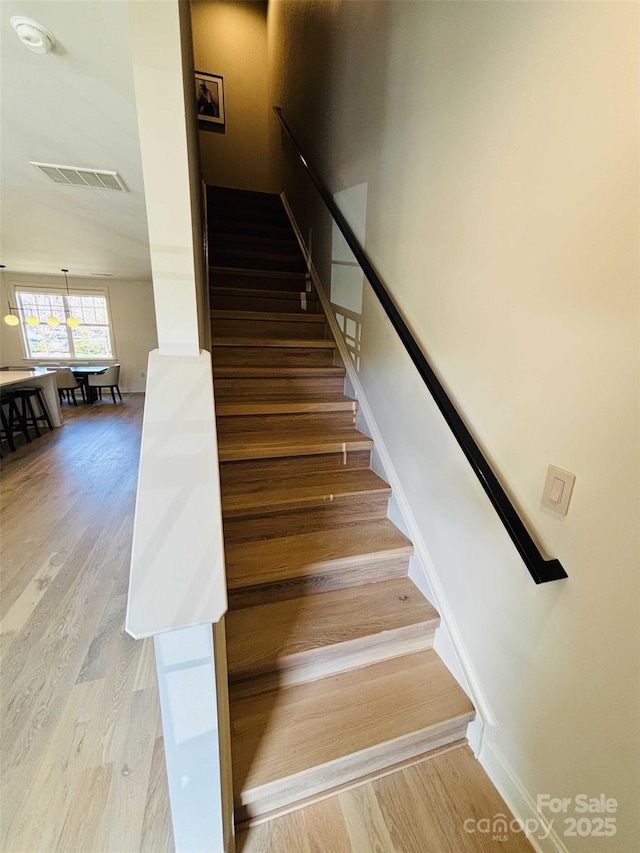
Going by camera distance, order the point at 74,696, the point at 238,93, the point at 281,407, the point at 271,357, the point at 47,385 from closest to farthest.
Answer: the point at 74,696
the point at 281,407
the point at 271,357
the point at 238,93
the point at 47,385

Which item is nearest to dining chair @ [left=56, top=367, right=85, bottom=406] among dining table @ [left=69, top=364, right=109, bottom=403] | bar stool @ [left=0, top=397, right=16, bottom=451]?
dining table @ [left=69, top=364, right=109, bottom=403]

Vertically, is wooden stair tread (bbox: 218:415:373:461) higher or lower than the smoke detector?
lower

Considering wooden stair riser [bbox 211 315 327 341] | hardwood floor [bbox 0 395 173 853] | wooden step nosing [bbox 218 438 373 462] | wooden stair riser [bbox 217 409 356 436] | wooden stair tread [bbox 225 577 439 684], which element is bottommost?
hardwood floor [bbox 0 395 173 853]

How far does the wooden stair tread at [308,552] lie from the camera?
144 cm

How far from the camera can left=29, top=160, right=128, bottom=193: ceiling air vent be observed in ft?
9.68

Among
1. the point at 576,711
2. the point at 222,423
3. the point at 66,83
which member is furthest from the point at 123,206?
the point at 576,711

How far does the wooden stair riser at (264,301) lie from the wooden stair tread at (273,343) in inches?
18.2

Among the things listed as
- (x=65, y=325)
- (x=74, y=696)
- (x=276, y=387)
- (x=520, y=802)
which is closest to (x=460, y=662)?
(x=520, y=802)

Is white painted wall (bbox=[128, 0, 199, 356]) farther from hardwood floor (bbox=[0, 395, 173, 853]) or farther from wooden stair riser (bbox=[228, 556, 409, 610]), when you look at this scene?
hardwood floor (bbox=[0, 395, 173, 853])

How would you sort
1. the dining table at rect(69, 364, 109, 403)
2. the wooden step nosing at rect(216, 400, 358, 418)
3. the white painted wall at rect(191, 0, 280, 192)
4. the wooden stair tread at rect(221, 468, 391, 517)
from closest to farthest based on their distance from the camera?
the wooden stair tread at rect(221, 468, 391, 517) < the wooden step nosing at rect(216, 400, 358, 418) < the white painted wall at rect(191, 0, 280, 192) < the dining table at rect(69, 364, 109, 403)

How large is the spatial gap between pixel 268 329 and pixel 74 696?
7.44 feet

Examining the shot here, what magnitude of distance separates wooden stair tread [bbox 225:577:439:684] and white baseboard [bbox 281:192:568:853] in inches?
3.0

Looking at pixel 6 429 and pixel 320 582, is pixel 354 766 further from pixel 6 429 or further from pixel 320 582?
pixel 6 429

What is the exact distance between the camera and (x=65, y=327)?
26.8 ft
